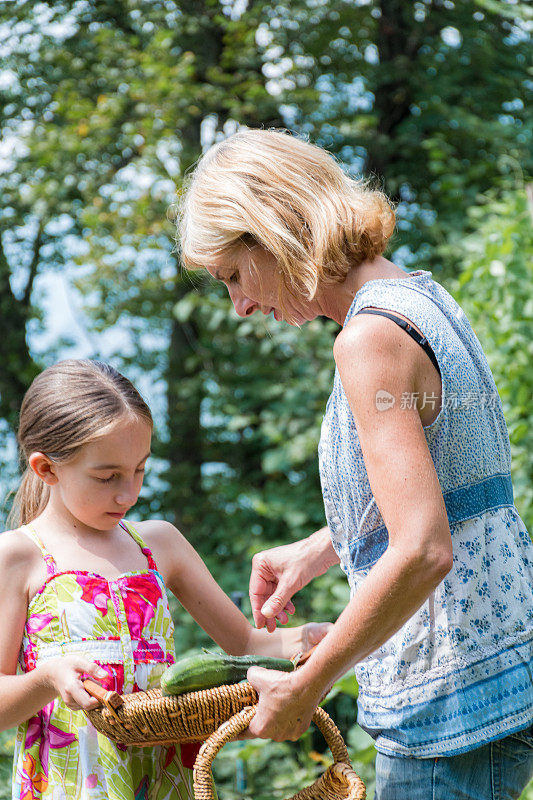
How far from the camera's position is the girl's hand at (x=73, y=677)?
4.70ft

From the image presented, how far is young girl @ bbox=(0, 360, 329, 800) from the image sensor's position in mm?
1587

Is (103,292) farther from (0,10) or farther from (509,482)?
(509,482)

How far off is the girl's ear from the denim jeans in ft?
2.76

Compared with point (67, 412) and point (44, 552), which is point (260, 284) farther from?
point (44, 552)

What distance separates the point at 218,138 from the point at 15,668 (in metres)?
5.00

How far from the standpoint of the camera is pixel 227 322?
5.90 m

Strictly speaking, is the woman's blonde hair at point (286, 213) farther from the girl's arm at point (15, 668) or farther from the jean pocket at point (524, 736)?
the jean pocket at point (524, 736)

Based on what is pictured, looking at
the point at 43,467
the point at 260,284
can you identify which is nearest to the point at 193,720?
the point at 43,467

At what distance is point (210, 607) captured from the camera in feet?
6.07

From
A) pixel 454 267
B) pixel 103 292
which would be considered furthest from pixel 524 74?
pixel 103 292

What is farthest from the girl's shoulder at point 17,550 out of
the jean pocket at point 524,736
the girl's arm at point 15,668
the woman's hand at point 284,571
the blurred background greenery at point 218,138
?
the blurred background greenery at point 218,138

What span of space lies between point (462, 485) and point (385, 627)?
0.89 ft

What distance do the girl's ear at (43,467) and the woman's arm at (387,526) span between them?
67 centimetres

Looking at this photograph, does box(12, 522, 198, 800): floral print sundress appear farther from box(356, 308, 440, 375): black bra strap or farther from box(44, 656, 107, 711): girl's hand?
box(356, 308, 440, 375): black bra strap
